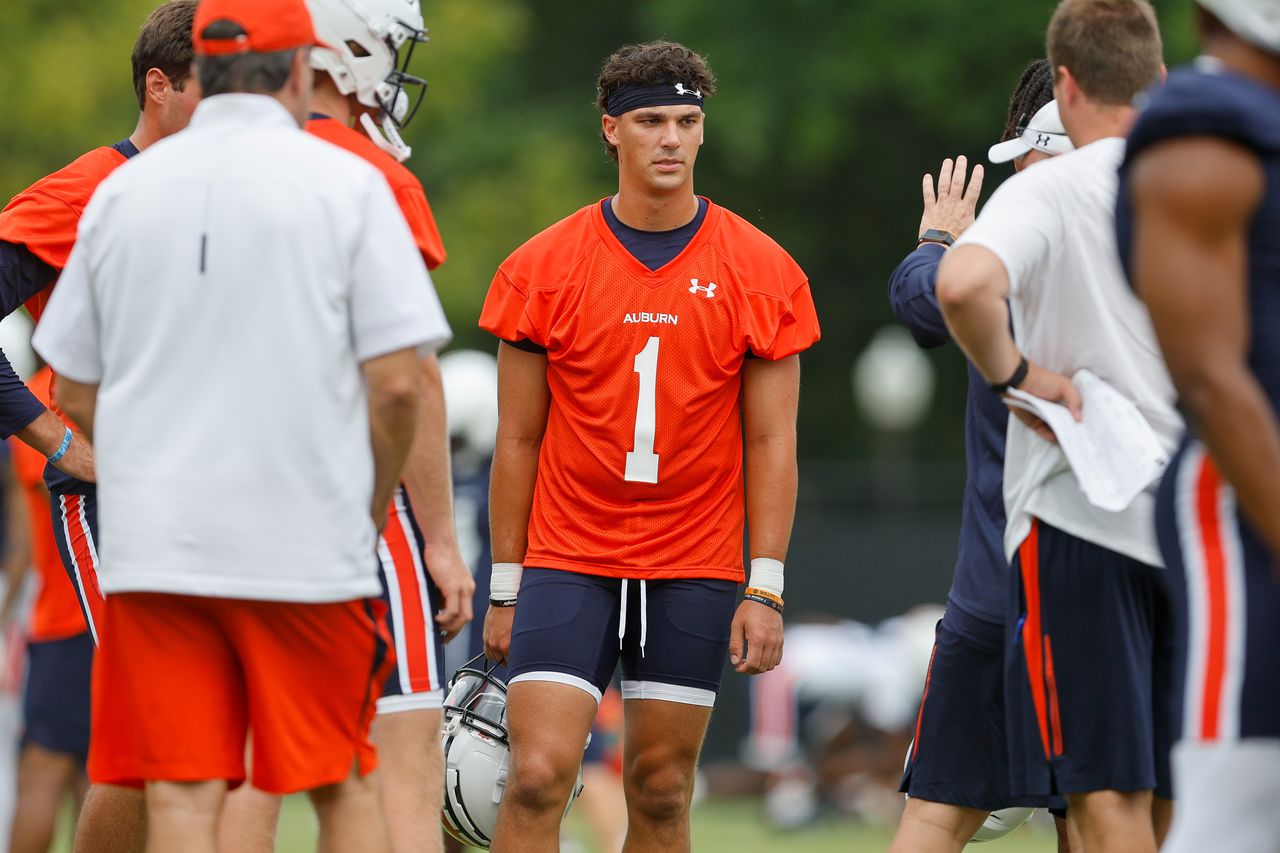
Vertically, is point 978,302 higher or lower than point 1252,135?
lower

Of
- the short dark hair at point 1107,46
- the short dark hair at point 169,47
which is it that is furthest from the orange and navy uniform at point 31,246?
the short dark hair at point 1107,46

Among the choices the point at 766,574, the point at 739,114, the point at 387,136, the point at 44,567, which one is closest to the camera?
the point at 387,136

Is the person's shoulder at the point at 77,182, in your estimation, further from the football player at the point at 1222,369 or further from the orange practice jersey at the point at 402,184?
the football player at the point at 1222,369

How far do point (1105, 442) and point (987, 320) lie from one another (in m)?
0.43

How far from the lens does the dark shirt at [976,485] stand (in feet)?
18.5

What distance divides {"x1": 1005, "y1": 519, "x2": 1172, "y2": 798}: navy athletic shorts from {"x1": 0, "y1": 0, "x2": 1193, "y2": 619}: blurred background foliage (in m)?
14.9

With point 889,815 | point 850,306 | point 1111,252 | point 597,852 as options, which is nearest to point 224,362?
point 1111,252

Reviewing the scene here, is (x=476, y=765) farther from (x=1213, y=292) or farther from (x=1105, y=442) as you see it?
(x=1213, y=292)

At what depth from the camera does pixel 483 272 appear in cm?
2411

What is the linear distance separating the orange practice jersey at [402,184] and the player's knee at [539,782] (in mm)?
1644

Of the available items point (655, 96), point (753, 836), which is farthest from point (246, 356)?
point (753, 836)

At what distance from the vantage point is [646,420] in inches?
247

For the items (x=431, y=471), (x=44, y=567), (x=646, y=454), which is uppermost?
(x=431, y=471)

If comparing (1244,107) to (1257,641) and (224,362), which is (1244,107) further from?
(224,362)
